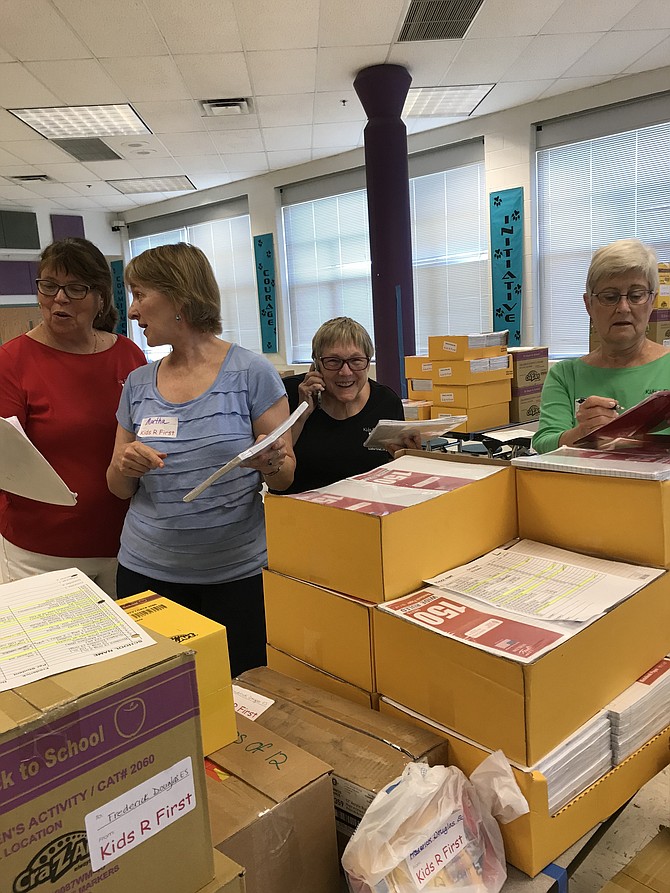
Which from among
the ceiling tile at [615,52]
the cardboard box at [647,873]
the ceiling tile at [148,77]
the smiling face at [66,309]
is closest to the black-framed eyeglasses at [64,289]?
the smiling face at [66,309]

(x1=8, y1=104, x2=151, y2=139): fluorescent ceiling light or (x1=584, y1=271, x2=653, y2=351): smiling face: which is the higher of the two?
(x1=8, y1=104, x2=151, y2=139): fluorescent ceiling light

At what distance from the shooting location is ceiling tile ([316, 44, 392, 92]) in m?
4.22

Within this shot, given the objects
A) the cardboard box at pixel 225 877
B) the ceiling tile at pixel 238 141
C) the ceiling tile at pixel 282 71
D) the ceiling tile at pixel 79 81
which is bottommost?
the cardboard box at pixel 225 877

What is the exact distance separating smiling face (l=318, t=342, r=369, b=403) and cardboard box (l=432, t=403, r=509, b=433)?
2.25m

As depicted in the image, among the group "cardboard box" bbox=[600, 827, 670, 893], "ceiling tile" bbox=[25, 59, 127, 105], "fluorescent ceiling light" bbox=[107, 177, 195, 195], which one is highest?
"fluorescent ceiling light" bbox=[107, 177, 195, 195]

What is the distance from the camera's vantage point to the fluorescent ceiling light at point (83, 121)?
4.96 metres

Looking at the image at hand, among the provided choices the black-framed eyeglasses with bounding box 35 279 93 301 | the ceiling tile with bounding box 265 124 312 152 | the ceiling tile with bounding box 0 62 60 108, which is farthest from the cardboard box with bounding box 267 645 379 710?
the ceiling tile with bounding box 265 124 312 152

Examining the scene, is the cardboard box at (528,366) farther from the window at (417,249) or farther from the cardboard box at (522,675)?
the cardboard box at (522,675)

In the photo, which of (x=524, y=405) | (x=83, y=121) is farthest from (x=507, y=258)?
(x=83, y=121)

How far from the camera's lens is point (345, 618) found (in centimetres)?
103

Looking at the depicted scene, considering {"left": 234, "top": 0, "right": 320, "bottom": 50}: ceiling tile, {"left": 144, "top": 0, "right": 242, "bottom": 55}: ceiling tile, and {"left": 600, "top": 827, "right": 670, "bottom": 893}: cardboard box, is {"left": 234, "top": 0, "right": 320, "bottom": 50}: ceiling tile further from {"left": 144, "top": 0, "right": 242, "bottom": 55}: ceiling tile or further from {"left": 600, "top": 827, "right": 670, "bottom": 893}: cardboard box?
{"left": 600, "top": 827, "right": 670, "bottom": 893}: cardboard box

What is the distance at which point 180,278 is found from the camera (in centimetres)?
152

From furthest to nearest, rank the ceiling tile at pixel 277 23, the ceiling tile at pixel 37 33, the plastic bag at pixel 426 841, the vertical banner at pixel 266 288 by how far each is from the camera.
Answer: the vertical banner at pixel 266 288 → the ceiling tile at pixel 277 23 → the ceiling tile at pixel 37 33 → the plastic bag at pixel 426 841

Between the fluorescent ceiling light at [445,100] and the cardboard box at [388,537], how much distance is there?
15.6 feet
